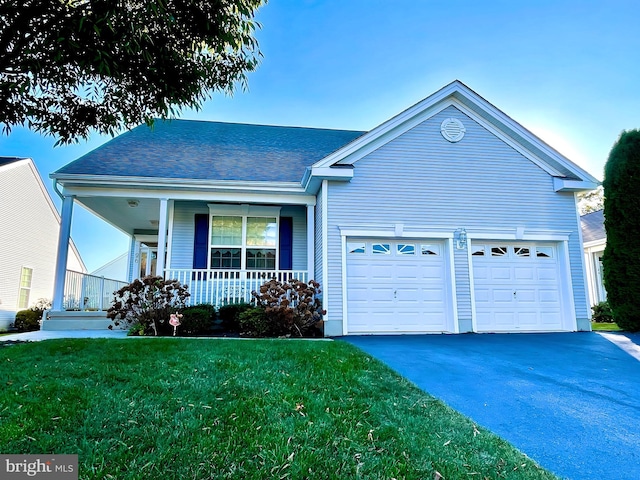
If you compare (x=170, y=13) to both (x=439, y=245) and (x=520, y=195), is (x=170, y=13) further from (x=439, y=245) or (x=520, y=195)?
(x=520, y=195)

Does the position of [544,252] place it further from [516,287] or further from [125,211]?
[125,211]

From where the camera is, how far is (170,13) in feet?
17.7

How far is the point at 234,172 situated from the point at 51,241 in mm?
13040

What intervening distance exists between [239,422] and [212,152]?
1023 cm

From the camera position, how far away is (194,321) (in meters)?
8.53

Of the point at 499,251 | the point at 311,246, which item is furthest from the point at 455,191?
the point at 311,246

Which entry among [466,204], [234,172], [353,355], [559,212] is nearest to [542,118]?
[559,212]

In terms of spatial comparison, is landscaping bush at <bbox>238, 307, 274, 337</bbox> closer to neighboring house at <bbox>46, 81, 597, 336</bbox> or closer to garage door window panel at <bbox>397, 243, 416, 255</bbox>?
neighboring house at <bbox>46, 81, 597, 336</bbox>

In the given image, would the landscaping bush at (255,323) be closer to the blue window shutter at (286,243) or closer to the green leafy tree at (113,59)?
the blue window shutter at (286,243)

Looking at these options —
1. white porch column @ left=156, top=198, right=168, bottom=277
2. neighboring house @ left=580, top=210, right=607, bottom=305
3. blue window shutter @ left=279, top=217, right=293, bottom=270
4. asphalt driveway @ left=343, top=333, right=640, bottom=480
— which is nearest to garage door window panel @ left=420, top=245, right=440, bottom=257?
asphalt driveway @ left=343, top=333, right=640, bottom=480

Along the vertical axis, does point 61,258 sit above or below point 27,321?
above

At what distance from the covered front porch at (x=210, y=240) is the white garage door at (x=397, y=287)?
1589mm

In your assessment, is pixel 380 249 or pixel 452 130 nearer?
pixel 380 249

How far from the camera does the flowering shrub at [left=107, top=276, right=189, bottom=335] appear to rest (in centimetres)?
846
